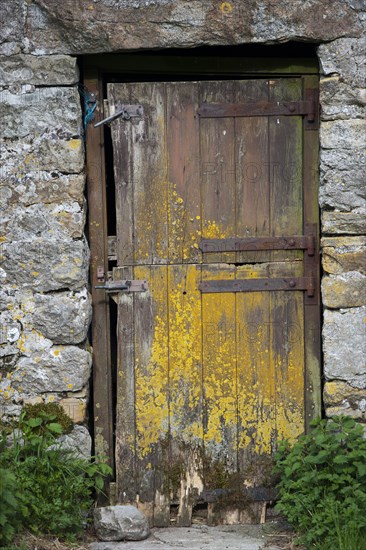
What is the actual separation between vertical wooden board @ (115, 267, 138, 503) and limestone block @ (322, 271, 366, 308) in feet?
3.53

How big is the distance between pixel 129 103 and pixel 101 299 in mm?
1085

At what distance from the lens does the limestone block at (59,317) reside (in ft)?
14.0

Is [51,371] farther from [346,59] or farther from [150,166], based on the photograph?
→ [346,59]

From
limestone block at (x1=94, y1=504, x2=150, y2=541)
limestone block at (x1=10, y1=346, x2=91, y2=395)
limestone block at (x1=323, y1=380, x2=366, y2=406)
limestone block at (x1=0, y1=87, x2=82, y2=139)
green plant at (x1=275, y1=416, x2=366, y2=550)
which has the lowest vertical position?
limestone block at (x1=94, y1=504, x2=150, y2=541)

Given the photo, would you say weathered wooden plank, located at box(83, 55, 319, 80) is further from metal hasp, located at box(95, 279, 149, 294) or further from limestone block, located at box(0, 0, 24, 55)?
metal hasp, located at box(95, 279, 149, 294)

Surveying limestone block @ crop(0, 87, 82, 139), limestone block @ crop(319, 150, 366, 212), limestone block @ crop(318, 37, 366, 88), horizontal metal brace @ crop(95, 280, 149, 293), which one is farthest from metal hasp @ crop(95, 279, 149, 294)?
limestone block @ crop(318, 37, 366, 88)

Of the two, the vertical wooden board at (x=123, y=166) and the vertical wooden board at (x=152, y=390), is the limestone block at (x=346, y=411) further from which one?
the vertical wooden board at (x=123, y=166)

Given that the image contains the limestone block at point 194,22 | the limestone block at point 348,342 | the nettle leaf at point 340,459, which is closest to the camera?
the nettle leaf at point 340,459

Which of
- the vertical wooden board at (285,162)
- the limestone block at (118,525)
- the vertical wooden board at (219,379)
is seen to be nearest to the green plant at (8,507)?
the limestone block at (118,525)

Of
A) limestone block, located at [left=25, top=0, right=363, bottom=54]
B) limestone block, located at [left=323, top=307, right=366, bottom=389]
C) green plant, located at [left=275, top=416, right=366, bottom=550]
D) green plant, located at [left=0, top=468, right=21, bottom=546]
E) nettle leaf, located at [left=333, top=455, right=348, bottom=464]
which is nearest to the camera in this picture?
green plant, located at [left=0, top=468, right=21, bottom=546]

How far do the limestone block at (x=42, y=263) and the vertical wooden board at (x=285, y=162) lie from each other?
3.60 feet

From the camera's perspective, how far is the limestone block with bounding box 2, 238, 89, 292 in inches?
168

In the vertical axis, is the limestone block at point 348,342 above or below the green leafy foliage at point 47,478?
above

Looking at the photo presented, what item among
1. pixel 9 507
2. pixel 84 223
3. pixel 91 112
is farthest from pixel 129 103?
pixel 9 507
